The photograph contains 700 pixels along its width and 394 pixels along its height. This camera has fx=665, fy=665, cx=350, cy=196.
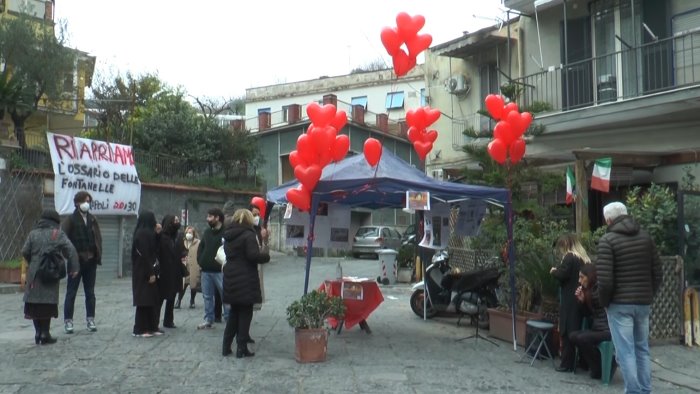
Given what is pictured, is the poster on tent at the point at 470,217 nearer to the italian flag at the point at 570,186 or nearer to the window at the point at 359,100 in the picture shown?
the italian flag at the point at 570,186

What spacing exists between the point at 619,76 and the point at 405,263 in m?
8.26

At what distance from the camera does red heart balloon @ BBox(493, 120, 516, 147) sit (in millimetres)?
9336

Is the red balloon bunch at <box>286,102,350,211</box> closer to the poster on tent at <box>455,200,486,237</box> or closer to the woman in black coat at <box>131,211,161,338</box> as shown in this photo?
the woman in black coat at <box>131,211,161,338</box>

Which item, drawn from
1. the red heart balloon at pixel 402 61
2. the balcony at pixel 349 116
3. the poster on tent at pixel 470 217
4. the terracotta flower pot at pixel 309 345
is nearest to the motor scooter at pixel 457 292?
the poster on tent at pixel 470 217

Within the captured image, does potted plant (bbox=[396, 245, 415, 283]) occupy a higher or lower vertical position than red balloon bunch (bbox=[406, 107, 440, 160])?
lower

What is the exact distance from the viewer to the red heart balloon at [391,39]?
27.8 ft

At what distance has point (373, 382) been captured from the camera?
683cm

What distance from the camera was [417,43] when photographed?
28.2ft

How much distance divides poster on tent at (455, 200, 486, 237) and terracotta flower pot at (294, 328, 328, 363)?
3.36m

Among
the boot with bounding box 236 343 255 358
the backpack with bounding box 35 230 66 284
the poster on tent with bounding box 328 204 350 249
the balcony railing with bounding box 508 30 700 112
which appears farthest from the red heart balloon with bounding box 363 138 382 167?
the balcony railing with bounding box 508 30 700 112

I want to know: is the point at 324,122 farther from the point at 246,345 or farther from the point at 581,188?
the point at 581,188

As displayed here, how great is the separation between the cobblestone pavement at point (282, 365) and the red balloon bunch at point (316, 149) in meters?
2.01

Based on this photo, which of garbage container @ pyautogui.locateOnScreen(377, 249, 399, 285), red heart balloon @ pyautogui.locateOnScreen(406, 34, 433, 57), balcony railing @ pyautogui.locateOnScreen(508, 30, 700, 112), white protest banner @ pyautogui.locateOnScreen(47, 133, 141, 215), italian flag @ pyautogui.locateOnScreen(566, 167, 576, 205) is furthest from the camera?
garbage container @ pyautogui.locateOnScreen(377, 249, 399, 285)

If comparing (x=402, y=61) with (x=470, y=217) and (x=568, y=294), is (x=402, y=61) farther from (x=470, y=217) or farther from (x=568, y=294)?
(x=568, y=294)
